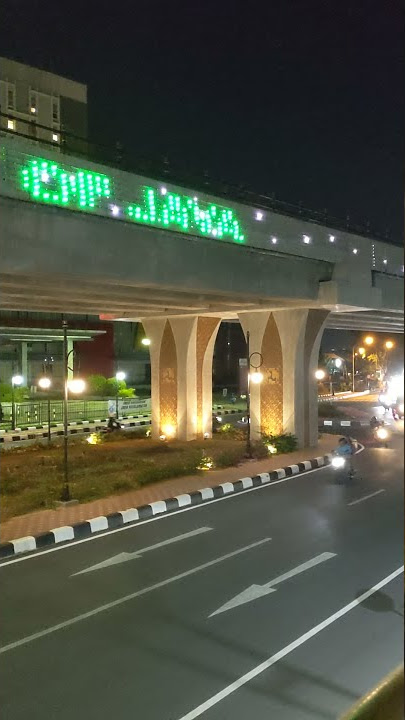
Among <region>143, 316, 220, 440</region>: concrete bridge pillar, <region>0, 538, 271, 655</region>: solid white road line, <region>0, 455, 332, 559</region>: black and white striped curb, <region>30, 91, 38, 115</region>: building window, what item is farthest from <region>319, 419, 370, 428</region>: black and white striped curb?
<region>30, 91, 38, 115</region>: building window

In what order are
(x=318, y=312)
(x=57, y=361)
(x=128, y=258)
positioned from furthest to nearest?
(x=57, y=361)
(x=318, y=312)
(x=128, y=258)

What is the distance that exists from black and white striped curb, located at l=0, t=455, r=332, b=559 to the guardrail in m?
8.27

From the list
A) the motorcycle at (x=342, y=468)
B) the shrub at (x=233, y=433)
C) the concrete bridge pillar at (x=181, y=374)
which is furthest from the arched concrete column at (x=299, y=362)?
the motorcycle at (x=342, y=468)

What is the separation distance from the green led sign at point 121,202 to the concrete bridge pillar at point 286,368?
505 centimetres

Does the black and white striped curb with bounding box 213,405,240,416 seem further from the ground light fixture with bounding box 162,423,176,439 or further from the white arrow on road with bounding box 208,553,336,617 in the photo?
the white arrow on road with bounding box 208,553,336,617

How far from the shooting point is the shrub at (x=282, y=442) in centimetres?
1747

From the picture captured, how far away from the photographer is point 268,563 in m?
8.06

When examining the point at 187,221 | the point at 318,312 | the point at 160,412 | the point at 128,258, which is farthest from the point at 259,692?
the point at 160,412

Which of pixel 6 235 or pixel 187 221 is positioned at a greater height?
pixel 187 221

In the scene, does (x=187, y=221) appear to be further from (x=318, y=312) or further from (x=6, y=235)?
(x=318, y=312)

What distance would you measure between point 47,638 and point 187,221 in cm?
802

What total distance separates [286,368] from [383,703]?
16.7 metres

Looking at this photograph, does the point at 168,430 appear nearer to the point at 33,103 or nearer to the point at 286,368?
the point at 286,368

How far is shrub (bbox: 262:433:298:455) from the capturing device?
17469 millimetres
